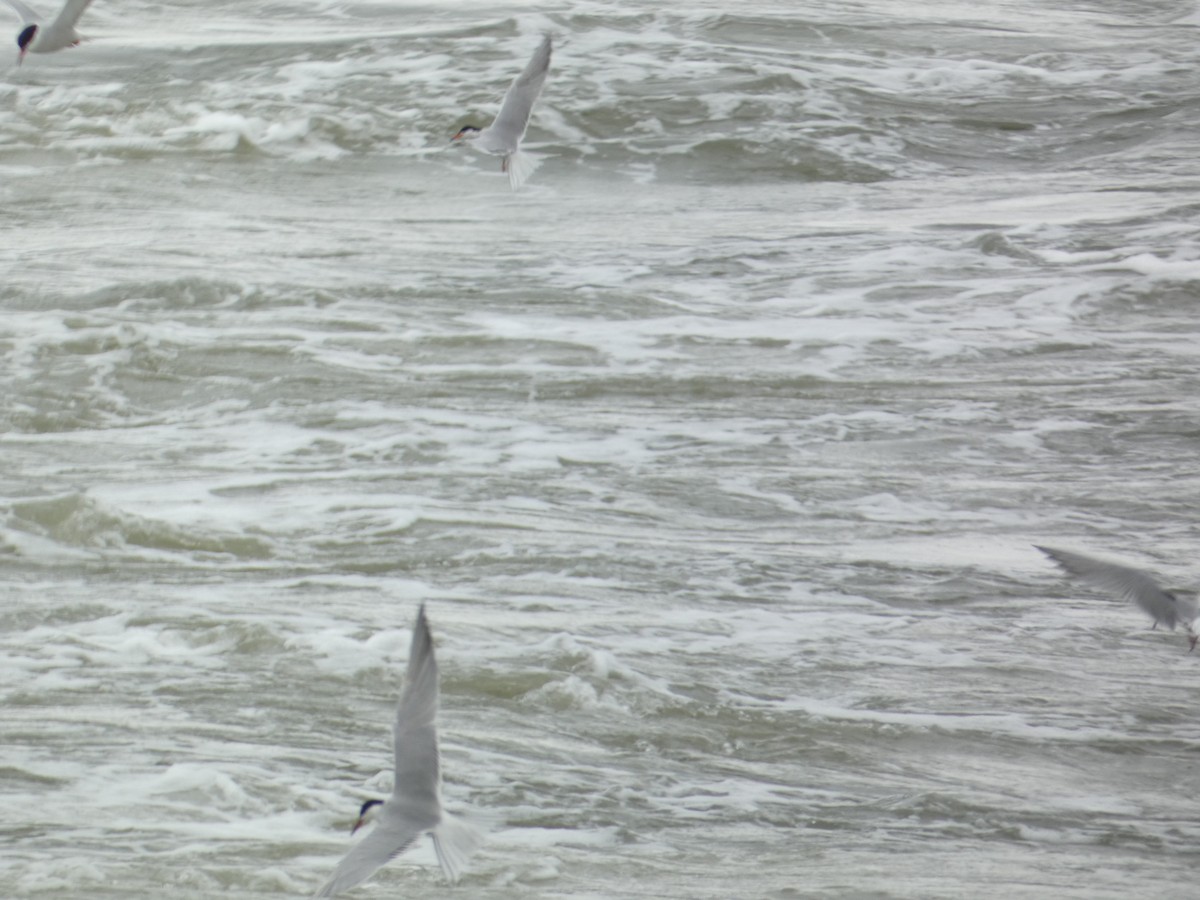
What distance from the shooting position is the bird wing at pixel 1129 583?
15.0 ft

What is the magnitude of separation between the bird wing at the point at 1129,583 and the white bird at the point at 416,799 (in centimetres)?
209

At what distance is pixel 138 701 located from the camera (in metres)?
4.68

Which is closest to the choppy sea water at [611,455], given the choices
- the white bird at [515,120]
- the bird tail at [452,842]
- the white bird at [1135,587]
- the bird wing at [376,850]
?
the white bird at [1135,587]

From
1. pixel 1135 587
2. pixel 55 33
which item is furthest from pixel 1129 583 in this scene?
pixel 55 33

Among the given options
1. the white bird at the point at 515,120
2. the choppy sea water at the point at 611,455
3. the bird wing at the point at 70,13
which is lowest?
the choppy sea water at the point at 611,455

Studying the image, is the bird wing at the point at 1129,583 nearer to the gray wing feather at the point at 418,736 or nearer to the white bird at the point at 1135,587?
the white bird at the point at 1135,587

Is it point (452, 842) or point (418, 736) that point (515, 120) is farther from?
point (452, 842)

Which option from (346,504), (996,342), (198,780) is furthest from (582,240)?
(198,780)

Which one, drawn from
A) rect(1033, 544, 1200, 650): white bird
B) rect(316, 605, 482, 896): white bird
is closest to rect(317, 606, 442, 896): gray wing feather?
rect(316, 605, 482, 896): white bird

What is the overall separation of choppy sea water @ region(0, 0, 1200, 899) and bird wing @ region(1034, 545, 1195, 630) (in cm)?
27

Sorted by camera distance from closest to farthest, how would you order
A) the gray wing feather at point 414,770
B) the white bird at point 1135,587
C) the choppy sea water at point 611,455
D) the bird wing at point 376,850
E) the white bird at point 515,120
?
the bird wing at point 376,850 → the gray wing feather at point 414,770 → the choppy sea water at point 611,455 → the white bird at point 1135,587 → the white bird at point 515,120

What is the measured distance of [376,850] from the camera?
8.79 feet

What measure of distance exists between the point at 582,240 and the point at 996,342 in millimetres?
2267

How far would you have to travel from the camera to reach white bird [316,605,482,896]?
2.68 metres
